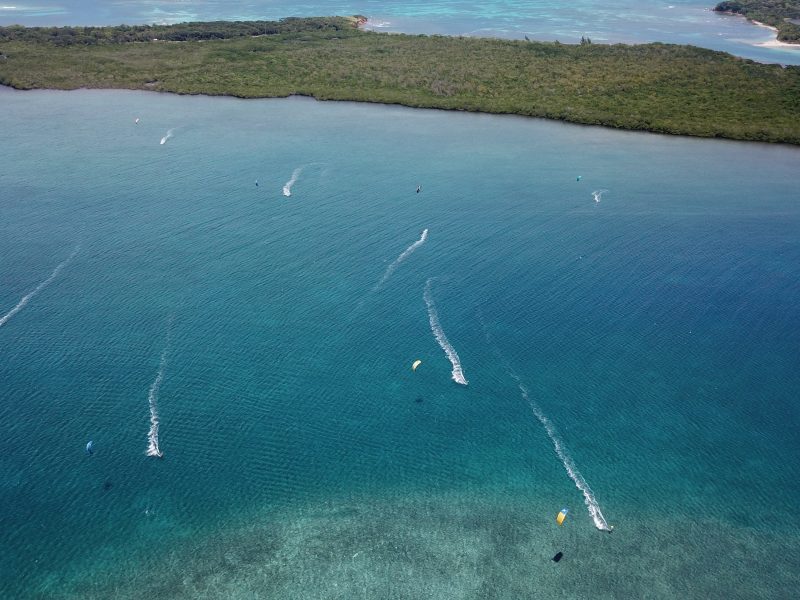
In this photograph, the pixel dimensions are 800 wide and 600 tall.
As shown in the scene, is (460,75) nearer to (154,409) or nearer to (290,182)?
(290,182)

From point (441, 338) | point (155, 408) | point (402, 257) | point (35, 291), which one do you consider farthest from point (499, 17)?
point (155, 408)

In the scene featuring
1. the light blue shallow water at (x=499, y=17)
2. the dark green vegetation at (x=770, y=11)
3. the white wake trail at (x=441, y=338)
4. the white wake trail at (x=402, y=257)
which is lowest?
the light blue shallow water at (x=499, y=17)

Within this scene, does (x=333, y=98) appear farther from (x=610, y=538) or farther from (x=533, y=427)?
(x=610, y=538)

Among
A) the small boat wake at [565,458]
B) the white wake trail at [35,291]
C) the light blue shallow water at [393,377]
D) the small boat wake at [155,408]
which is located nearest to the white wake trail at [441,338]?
the light blue shallow water at [393,377]

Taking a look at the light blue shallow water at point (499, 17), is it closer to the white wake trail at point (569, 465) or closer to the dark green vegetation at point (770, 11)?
the dark green vegetation at point (770, 11)

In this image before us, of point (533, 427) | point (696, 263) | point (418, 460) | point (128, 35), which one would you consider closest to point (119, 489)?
point (418, 460)

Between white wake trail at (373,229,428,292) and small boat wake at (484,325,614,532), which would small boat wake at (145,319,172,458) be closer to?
white wake trail at (373,229,428,292)
